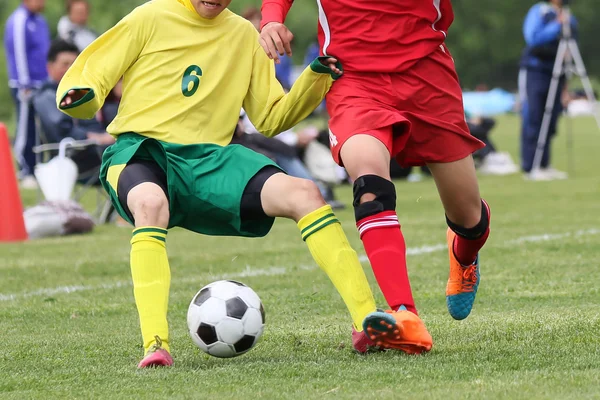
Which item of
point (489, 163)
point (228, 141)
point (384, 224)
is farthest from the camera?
point (489, 163)

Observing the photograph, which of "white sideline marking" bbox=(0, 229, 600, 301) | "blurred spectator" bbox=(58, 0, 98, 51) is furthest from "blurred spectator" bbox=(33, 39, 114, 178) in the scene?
"white sideline marking" bbox=(0, 229, 600, 301)

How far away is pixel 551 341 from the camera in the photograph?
4445 mm

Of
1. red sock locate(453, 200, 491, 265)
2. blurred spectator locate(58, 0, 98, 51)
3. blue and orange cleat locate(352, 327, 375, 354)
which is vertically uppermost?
blue and orange cleat locate(352, 327, 375, 354)

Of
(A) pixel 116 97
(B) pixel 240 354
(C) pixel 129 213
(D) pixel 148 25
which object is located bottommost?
(A) pixel 116 97

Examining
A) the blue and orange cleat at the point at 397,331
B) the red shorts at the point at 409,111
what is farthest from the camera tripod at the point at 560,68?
the blue and orange cleat at the point at 397,331

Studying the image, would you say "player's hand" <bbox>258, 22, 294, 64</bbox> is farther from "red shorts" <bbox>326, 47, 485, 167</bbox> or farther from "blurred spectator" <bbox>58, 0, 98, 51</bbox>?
"blurred spectator" <bbox>58, 0, 98, 51</bbox>

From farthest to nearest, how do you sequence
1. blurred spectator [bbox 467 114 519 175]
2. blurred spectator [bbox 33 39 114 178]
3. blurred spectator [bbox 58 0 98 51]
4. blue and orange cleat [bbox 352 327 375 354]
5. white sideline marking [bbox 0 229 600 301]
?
blurred spectator [bbox 467 114 519 175] → blurred spectator [bbox 58 0 98 51] → blurred spectator [bbox 33 39 114 178] → white sideline marking [bbox 0 229 600 301] → blue and orange cleat [bbox 352 327 375 354]

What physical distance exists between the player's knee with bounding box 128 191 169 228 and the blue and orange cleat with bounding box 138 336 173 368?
1.45ft

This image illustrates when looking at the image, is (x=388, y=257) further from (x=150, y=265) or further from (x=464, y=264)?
(x=464, y=264)

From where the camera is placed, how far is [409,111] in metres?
4.63

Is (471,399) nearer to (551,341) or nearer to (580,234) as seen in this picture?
(551,341)

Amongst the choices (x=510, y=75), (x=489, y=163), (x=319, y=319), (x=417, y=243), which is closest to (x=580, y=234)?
(x=417, y=243)

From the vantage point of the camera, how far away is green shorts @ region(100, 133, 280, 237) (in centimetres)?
459

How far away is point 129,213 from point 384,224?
1016 millimetres
